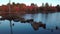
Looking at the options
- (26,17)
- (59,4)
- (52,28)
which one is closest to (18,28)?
(26,17)

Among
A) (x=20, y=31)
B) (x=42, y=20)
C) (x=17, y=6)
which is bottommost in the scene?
(x=20, y=31)

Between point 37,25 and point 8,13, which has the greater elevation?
point 8,13

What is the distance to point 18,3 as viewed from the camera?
271 centimetres

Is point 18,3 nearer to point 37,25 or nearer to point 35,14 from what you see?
point 35,14

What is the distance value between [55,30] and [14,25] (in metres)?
0.78

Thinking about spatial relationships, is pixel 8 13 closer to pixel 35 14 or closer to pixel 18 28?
pixel 18 28

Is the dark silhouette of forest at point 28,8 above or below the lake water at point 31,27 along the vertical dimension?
above

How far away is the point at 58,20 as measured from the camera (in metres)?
2.61

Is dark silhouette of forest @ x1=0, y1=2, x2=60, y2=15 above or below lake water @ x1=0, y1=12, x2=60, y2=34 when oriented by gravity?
above

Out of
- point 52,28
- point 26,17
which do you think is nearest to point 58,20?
point 52,28

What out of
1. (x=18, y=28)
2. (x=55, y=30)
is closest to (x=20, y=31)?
(x=18, y=28)

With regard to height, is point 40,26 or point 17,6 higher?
point 17,6

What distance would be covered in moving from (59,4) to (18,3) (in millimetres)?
785

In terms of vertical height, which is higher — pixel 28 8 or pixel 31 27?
pixel 28 8
